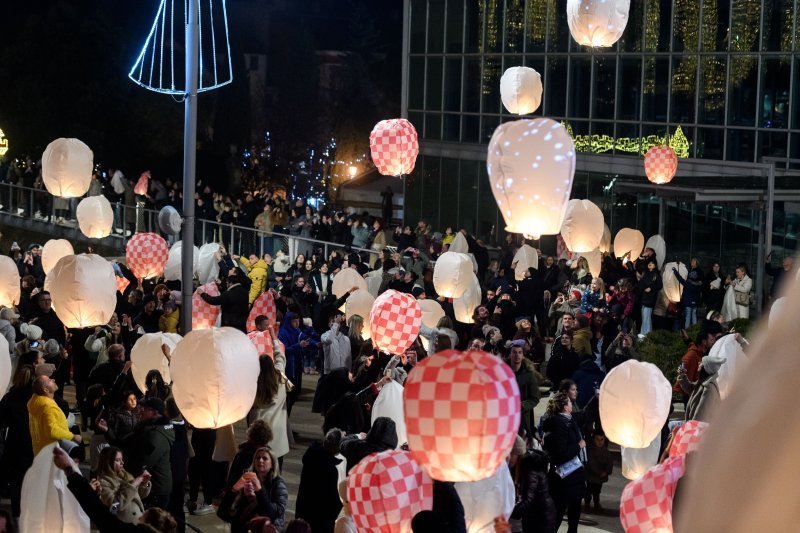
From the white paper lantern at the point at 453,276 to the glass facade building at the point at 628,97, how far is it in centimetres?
604

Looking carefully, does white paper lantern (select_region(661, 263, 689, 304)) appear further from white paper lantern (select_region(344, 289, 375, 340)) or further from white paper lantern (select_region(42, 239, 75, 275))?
white paper lantern (select_region(42, 239, 75, 275))

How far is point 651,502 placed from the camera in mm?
7219

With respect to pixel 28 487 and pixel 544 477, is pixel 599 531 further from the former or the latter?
pixel 28 487

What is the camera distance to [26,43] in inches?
1767

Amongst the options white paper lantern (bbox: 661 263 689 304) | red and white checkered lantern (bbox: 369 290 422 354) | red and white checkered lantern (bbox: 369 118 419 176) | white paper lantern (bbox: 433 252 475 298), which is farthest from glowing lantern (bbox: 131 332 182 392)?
white paper lantern (bbox: 661 263 689 304)

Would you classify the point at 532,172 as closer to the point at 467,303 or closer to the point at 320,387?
the point at 320,387

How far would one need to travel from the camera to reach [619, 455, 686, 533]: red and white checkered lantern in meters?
7.22

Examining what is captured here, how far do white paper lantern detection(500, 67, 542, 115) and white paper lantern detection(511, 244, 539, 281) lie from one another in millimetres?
2489

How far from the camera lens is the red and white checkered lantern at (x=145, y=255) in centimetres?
1842

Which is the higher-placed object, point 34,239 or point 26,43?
point 26,43

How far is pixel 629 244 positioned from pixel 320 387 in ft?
42.9

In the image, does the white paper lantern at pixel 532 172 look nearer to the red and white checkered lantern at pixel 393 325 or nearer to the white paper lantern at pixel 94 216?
the red and white checkered lantern at pixel 393 325

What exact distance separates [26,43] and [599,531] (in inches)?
1528

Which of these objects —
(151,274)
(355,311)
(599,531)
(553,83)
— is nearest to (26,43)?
(553,83)
